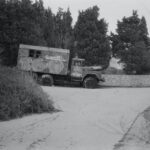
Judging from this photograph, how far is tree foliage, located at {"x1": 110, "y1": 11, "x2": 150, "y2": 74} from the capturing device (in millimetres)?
33188

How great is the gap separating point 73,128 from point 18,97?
350 centimetres

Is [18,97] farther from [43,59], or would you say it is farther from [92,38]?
[92,38]

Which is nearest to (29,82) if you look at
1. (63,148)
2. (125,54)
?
(63,148)

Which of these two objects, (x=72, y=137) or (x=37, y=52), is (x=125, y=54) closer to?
(x=37, y=52)

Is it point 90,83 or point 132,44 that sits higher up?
point 132,44

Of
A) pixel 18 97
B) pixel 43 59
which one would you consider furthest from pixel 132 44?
pixel 18 97

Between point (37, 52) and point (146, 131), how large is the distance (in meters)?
17.4

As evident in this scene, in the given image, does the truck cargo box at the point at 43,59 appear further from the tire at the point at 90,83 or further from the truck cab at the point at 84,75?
the tire at the point at 90,83

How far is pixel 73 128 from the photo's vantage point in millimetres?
10758

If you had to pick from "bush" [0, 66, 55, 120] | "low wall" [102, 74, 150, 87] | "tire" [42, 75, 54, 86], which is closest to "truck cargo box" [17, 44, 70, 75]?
"tire" [42, 75, 54, 86]

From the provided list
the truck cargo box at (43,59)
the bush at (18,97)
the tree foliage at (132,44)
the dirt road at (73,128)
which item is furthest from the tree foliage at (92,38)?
the bush at (18,97)

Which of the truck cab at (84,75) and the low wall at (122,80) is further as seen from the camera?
the low wall at (122,80)

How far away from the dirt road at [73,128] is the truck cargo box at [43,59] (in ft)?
35.1

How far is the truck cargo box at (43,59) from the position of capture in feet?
87.6
